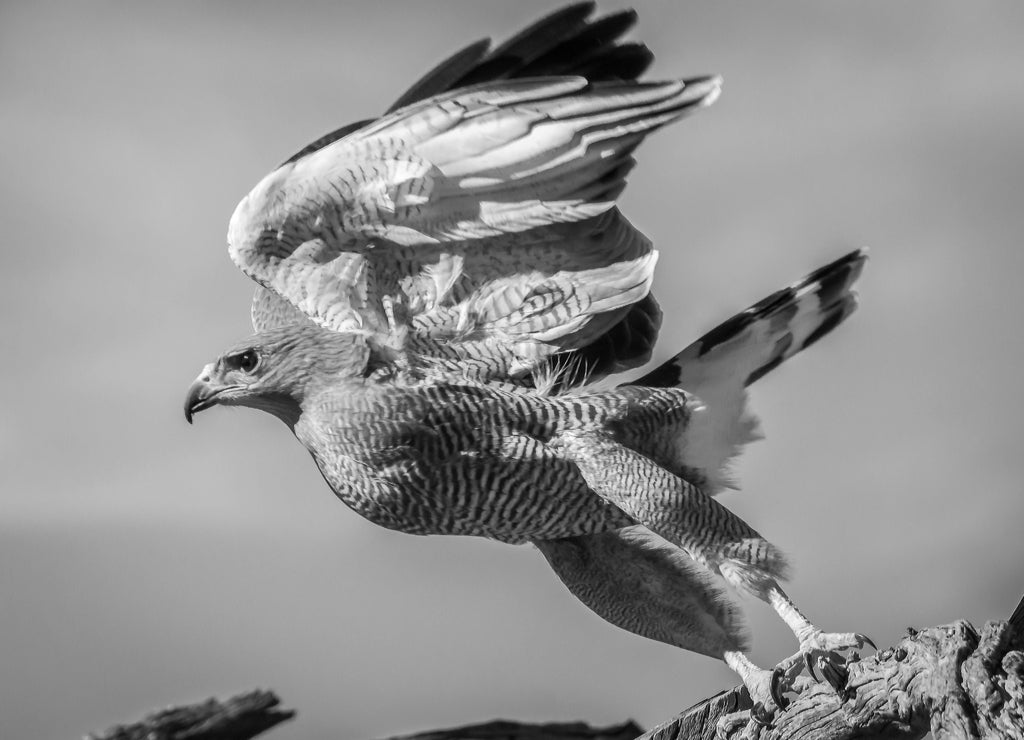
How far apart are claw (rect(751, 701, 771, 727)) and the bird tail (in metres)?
1.58

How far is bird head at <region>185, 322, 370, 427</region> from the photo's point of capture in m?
6.01

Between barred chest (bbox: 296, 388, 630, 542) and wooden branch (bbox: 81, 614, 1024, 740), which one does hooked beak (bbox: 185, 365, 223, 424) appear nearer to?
barred chest (bbox: 296, 388, 630, 542)

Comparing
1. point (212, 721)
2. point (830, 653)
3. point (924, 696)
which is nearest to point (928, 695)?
point (924, 696)

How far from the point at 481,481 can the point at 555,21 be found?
7.77ft

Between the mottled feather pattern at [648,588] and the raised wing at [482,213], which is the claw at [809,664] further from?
the raised wing at [482,213]

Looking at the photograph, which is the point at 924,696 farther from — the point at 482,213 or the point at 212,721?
the point at 212,721

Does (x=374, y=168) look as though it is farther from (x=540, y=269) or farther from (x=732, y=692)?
(x=732, y=692)

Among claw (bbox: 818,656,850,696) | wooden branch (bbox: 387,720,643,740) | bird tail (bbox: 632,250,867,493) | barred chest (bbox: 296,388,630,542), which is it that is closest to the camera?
claw (bbox: 818,656,850,696)

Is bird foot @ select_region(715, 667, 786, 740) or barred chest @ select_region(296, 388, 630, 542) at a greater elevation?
barred chest @ select_region(296, 388, 630, 542)

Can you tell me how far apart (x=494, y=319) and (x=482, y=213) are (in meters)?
0.64

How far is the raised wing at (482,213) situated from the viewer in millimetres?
5758

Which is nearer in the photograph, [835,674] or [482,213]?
[835,674]

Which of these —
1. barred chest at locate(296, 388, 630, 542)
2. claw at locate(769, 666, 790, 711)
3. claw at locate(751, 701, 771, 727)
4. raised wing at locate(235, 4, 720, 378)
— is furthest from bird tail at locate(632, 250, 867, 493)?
claw at locate(751, 701, 771, 727)

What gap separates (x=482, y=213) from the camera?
5961mm
